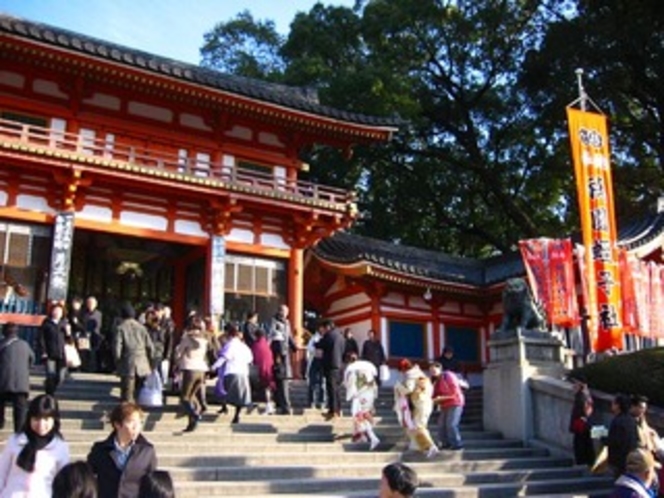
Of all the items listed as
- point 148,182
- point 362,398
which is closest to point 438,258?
point 148,182

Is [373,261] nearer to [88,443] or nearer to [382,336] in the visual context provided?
[382,336]

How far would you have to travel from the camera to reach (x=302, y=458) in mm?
9461

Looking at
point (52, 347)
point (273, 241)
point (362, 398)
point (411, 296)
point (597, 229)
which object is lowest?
point (362, 398)

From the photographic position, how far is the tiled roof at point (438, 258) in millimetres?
20953

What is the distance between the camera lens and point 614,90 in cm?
2908

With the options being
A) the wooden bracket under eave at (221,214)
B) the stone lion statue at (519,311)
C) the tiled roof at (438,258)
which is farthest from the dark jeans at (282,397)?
the tiled roof at (438,258)

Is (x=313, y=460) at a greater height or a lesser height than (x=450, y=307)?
lesser

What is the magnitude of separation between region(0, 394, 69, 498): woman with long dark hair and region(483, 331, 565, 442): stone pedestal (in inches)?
324

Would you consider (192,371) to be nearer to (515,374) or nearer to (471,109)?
(515,374)

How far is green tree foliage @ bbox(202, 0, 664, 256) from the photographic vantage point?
98.2 ft

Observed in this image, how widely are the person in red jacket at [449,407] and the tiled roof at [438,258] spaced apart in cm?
936

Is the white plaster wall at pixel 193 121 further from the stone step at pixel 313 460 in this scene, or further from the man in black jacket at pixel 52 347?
the stone step at pixel 313 460

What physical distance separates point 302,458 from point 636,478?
5.48 metres

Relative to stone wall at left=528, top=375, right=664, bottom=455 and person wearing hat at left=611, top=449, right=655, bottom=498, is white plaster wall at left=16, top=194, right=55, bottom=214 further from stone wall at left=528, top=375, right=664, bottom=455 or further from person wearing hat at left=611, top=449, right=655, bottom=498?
person wearing hat at left=611, top=449, right=655, bottom=498
